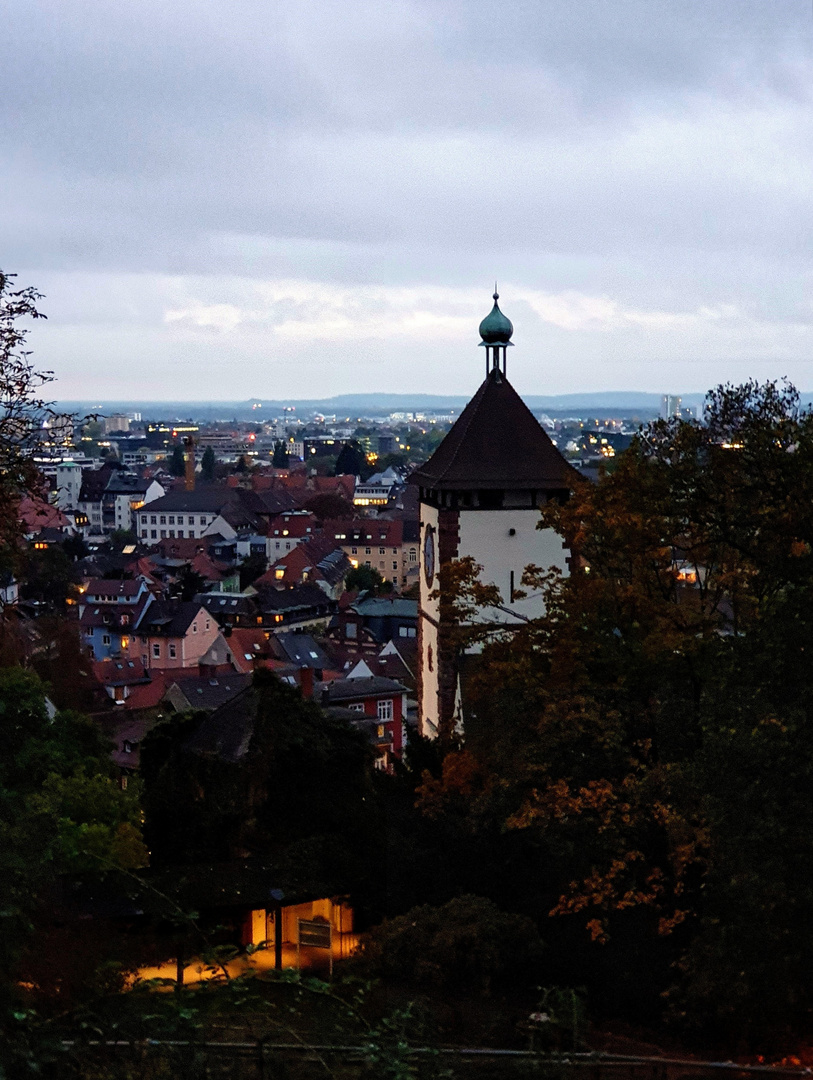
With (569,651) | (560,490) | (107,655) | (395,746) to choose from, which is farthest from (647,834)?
(107,655)

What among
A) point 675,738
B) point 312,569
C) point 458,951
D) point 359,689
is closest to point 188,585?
point 312,569

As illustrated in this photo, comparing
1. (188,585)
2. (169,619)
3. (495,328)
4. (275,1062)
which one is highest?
(495,328)

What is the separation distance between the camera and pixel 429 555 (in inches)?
914

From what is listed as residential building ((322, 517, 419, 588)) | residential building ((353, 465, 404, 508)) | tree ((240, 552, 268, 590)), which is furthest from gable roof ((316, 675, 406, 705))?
residential building ((353, 465, 404, 508))

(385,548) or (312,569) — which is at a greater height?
(385,548)

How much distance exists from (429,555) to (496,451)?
7.16 feet

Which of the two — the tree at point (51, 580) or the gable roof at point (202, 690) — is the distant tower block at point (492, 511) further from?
the tree at point (51, 580)

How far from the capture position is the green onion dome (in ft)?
77.5

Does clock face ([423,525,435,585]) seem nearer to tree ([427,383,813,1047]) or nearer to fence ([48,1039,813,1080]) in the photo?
tree ([427,383,813,1047])

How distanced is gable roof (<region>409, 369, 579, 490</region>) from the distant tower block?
0.02 m

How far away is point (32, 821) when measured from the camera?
42.0ft

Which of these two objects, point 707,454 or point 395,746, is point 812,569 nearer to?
point 707,454

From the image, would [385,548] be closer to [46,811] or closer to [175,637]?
[175,637]

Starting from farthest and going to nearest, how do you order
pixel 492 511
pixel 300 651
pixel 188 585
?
pixel 188 585 < pixel 300 651 < pixel 492 511
